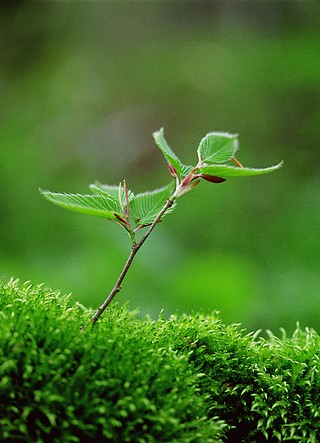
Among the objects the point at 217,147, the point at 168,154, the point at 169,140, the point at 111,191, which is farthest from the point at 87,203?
the point at 169,140

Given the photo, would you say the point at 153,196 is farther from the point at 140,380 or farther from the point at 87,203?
the point at 140,380

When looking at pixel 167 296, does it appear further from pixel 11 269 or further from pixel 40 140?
pixel 40 140

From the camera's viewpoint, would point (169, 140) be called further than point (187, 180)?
Yes

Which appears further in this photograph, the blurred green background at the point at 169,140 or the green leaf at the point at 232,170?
the blurred green background at the point at 169,140

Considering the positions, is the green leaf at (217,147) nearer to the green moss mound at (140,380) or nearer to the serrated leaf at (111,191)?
the serrated leaf at (111,191)

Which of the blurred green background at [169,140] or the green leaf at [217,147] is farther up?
the blurred green background at [169,140]

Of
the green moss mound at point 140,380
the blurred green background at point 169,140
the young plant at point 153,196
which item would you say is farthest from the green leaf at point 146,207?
the blurred green background at point 169,140

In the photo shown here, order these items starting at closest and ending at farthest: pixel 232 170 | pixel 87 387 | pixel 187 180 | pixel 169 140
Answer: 1. pixel 87 387
2. pixel 232 170
3. pixel 187 180
4. pixel 169 140
